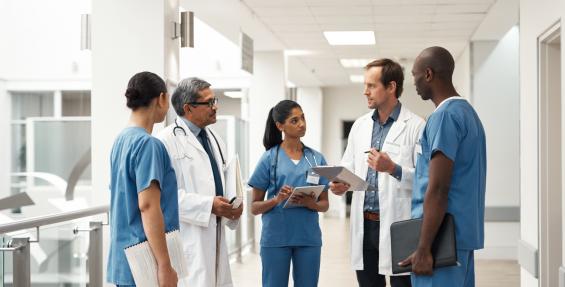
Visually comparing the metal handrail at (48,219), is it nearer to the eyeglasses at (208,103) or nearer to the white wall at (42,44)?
the eyeglasses at (208,103)

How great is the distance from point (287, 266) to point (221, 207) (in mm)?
959

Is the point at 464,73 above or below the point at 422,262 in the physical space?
above

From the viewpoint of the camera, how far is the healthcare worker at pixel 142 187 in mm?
3121

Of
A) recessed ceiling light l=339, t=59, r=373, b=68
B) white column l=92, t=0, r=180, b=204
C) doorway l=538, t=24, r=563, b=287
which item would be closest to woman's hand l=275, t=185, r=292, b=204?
white column l=92, t=0, r=180, b=204

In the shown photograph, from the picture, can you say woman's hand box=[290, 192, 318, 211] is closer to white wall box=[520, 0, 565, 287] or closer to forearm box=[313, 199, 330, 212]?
forearm box=[313, 199, 330, 212]

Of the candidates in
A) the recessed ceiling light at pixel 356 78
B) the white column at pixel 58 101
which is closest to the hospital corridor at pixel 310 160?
the recessed ceiling light at pixel 356 78

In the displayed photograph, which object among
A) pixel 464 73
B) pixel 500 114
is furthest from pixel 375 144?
pixel 464 73

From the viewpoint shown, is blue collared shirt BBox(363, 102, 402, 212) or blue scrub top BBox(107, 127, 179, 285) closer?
blue scrub top BBox(107, 127, 179, 285)

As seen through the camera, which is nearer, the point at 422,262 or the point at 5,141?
the point at 422,262

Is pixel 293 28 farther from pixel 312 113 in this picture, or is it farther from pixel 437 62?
pixel 312 113

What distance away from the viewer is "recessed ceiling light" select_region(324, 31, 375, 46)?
1112 centimetres

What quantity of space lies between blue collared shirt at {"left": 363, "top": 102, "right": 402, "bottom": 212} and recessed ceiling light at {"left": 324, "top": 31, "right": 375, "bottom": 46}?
6.59m

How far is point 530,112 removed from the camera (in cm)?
623

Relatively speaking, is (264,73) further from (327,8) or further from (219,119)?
(327,8)
